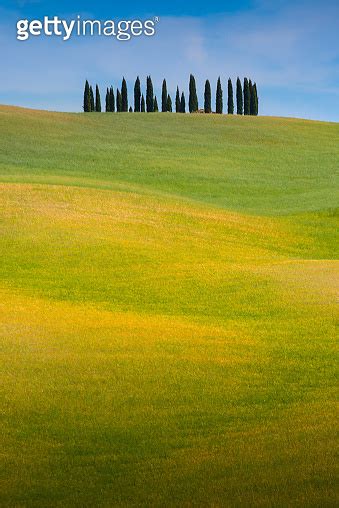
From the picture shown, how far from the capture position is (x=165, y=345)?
12.6 meters

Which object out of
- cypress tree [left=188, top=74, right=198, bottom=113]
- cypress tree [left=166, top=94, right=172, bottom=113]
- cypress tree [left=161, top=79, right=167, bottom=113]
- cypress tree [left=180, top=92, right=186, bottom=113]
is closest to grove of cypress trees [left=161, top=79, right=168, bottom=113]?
cypress tree [left=161, top=79, right=167, bottom=113]

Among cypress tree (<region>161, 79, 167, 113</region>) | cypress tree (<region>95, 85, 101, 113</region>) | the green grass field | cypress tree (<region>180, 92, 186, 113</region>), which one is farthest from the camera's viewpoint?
cypress tree (<region>161, 79, 167, 113</region>)

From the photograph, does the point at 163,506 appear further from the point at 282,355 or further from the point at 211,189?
the point at 211,189

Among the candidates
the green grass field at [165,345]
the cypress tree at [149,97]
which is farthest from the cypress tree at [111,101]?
the green grass field at [165,345]

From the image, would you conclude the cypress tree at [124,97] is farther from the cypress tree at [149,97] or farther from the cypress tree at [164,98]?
the cypress tree at [164,98]

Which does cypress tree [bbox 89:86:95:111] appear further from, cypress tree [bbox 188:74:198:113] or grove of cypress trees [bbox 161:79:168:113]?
cypress tree [bbox 188:74:198:113]

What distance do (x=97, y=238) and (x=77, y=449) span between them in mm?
15599

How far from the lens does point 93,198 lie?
30.0m

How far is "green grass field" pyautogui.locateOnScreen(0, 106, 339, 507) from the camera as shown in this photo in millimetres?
7266

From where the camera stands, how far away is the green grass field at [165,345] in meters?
7.27

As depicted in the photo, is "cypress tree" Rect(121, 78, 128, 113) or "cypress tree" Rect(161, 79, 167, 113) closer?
"cypress tree" Rect(121, 78, 128, 113)

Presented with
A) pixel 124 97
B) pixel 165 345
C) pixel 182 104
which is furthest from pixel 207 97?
pixel 165 345

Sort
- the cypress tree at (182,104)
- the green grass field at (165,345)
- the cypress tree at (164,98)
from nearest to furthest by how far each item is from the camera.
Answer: the green grass field at (165,345), the cypress tree at (182,104), the cypress tree at (164,98)

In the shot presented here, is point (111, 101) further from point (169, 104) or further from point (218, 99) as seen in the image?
point (218, 99)
